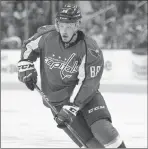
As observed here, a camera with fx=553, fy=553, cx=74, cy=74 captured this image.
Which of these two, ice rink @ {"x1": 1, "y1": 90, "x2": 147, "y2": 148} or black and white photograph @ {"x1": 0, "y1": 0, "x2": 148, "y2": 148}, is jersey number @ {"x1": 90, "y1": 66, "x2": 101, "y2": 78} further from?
ice rink @ {"x1": 1, "y1": 90, "x2": 147, "y2": 148}

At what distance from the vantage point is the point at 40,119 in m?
5.48

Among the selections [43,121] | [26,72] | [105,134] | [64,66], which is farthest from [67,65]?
[43,121]

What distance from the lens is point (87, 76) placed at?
10.3ft

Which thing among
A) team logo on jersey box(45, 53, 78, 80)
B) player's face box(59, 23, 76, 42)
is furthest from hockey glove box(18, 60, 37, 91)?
player's face box(59, 23, 76, 42)

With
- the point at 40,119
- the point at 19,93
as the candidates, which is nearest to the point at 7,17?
the point at 19,93

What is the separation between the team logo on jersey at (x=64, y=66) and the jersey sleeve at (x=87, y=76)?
61mm

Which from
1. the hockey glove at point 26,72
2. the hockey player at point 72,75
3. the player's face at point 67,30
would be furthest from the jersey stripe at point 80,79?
the hockey glove at point 26,72

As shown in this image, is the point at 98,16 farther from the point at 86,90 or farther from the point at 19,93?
the point at 86,90

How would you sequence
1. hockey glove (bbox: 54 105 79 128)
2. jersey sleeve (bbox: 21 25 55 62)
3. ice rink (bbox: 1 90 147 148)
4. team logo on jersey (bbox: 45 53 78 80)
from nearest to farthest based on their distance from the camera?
hockey glove (bbox: 54 105 79 128) → team logo on jersey (bbox: 45 53 78 80) → jersey sleeve (bbox: 21 25 55 62) → ice rink (bbox: 1 90 147 148)

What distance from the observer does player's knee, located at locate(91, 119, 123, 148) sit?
10.3 feet

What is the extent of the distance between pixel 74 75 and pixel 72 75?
0.04 feet

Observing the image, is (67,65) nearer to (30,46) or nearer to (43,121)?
(30,46)

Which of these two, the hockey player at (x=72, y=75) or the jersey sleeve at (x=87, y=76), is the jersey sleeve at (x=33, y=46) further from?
the jersey sleeve at (x=87, y=76)

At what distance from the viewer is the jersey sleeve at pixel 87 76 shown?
10.3 feet
